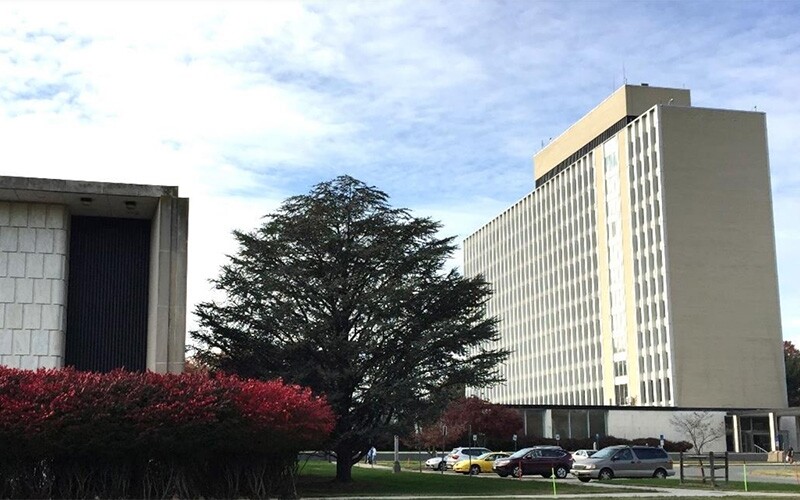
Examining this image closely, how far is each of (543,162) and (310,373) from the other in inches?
4219

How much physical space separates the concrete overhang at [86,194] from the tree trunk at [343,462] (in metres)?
12.1

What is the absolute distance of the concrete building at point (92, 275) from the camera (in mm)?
29297

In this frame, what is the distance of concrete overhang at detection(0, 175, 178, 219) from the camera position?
2909 cm

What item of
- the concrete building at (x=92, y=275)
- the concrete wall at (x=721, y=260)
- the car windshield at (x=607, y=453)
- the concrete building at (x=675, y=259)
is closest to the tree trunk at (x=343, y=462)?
the concrete building at (x=92, y=275)

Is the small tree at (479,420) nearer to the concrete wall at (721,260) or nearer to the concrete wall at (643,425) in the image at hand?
the concrete wall at (643,425)

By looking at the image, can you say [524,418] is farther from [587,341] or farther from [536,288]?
[536,288]

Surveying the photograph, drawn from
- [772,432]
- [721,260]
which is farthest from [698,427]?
[721,260]

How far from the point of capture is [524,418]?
8169cm

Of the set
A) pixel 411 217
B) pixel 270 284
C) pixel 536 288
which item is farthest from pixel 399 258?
pixel 536 288

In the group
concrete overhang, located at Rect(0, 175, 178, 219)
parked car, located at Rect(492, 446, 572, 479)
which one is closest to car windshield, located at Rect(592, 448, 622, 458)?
parked car, located at Rect(492, 446, 572, 479)

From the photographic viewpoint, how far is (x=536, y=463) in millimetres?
48688

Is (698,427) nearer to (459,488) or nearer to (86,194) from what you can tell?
(459,488)

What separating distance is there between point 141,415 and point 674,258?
8519 centimetres

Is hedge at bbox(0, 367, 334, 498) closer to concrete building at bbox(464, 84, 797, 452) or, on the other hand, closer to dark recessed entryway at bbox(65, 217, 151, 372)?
dark recessed entryway at bbox(65, 217, 151, 372)
